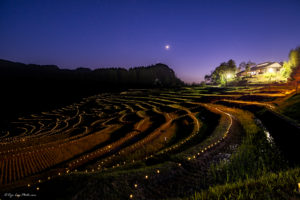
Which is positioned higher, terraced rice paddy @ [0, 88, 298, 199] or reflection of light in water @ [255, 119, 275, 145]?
reflection of light in water @ [255, 119, 275, 145]

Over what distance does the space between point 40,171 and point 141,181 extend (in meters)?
9.27

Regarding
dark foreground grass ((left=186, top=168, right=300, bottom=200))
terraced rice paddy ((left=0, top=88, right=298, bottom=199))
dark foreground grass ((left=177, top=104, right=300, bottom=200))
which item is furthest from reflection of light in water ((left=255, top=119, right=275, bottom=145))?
dark foreground grass ((left=186, top=168, right=300, bottom=200))

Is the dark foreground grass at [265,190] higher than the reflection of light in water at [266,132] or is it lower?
higher

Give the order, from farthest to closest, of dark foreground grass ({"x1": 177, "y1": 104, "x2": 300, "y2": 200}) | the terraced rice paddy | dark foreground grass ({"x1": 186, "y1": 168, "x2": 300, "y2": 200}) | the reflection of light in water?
the reflection of light in water → the terraced rice paddy → dark foreground grass ({"x1": 177, "y1": 104, "x2": 300, "y2": 200}) → dark foreground grass ({"x1": 186, "y1": 168, "x2": 300, "y2": 200})

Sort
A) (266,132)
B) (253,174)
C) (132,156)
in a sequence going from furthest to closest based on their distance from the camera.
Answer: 1. (266,132)
2. (132,156)
3. (253,174)

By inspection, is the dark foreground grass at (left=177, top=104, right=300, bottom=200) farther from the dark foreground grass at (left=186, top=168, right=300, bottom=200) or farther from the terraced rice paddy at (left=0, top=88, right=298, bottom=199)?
the terraced rice paddy at (left=0, top=88, right=298, bottom=199)

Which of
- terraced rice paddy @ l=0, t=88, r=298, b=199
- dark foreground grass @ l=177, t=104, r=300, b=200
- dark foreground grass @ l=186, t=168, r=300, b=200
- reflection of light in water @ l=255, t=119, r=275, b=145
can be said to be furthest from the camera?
reflection of light in water @ l=255, t=119, r=275, b=145

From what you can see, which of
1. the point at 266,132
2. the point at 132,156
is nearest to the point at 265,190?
the point at 132,156

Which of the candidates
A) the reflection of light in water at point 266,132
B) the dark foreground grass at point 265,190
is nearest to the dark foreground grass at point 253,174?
the dark foreground grass at point 265,190

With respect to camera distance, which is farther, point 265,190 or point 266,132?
point 266,132

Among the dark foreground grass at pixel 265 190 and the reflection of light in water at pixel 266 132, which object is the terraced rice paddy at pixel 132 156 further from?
the dark foreground grass at pixel 265 190

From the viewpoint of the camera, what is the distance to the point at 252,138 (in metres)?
12.2

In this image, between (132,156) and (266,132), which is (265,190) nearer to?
(132,156)

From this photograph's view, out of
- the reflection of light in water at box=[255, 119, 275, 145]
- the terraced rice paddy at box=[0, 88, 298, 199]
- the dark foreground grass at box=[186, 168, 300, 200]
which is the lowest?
the terraced rice paddy at box=[0, 88, 298, 199]
